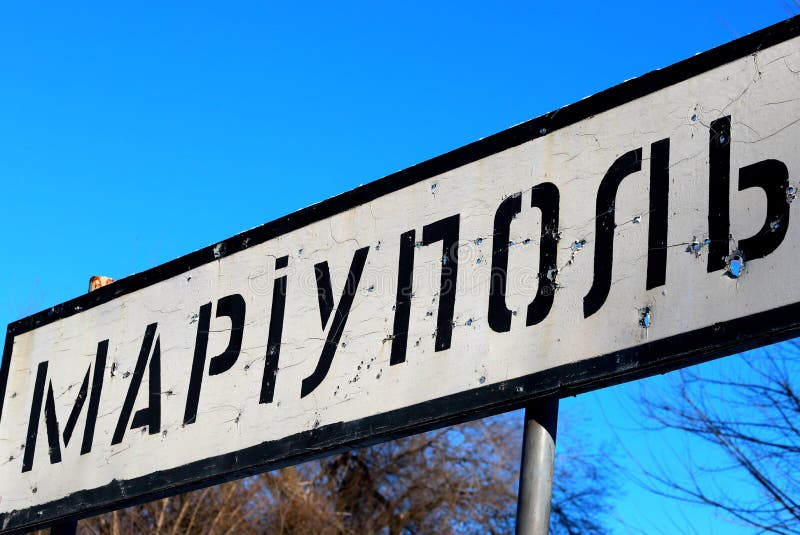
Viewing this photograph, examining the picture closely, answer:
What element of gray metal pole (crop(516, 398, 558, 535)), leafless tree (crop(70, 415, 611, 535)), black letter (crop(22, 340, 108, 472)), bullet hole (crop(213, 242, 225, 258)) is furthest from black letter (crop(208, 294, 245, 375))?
leafless tree (crop(70, 415, 611, 535))

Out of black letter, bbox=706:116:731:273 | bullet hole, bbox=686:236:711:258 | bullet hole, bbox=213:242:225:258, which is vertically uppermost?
bullet hole, bbox=213:242:225:258

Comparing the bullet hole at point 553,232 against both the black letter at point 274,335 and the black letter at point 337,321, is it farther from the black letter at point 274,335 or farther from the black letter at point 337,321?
the black letter at point 274,335

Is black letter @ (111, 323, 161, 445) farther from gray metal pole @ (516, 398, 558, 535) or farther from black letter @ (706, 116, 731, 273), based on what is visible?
black letter @ (706, 116, 731, 273)

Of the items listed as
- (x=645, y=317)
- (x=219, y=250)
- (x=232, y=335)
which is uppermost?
(x=219, y=250)

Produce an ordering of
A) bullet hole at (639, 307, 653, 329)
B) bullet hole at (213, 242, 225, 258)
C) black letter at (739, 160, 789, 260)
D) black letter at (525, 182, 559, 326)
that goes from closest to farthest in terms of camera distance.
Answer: black letter at (739, 160, 789, 260) < bullet hole at (639, 307, 653, 329) < black letter at (525, 182, 559, 326) < bullet hole at (213, 242, 225, 258)

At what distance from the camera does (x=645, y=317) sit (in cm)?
170

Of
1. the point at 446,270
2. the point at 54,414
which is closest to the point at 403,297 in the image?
the point at 446,270

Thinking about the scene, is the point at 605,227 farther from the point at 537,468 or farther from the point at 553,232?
Answer: the point at 537,468

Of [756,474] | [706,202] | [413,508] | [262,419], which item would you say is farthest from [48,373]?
[413,508]

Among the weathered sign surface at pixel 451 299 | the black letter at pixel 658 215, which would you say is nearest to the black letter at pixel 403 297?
the weathered sign surface at pixel 451 299

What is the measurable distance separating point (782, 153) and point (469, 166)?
648 millimetres

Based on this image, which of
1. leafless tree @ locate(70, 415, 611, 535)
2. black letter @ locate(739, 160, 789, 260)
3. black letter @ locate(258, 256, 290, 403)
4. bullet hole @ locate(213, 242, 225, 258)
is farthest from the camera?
leafless tree @ locate(70, 415, 611, 535)

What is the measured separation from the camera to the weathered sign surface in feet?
5.44

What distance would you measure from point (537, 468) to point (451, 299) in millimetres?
390
